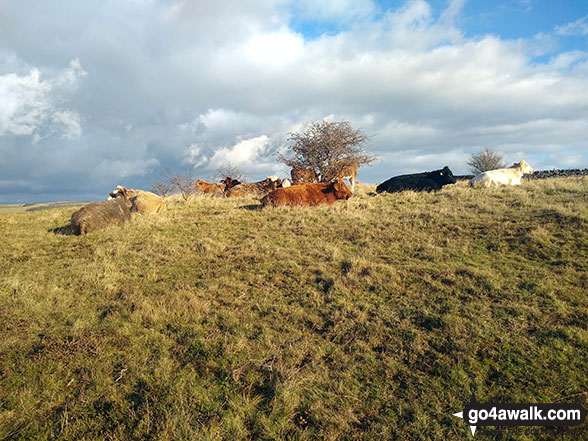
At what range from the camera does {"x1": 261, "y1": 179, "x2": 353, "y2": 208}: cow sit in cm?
1442

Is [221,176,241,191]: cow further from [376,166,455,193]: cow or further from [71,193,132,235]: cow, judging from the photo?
[376,166,455,193]: cow

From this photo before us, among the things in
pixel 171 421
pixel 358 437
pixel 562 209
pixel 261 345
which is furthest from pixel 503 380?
pixel 562 209

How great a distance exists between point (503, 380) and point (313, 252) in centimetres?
522

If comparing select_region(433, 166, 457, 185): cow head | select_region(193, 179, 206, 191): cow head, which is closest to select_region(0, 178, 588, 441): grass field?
select_region(433, 166, 457, 185): cow head

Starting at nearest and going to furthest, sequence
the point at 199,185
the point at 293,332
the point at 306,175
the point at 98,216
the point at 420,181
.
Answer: the point at 293,332 < the point at 98,216 < the point at 420,181 < the point at 306,175 < the point at 199,185

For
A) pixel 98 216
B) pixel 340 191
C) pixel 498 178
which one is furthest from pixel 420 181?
pixel 98 216

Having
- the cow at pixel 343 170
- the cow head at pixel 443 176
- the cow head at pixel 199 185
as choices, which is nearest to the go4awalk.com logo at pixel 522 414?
the cow head at pixel 443 176

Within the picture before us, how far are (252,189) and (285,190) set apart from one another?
6891 millimetres

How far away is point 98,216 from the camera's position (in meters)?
11.8

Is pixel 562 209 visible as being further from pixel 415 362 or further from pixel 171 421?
pixel 171 421

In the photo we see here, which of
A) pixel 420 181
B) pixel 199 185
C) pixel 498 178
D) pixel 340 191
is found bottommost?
pixel 498 178

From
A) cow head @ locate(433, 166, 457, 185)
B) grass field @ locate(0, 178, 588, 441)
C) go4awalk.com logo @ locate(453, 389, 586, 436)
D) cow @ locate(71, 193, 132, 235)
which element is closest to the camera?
go4awalk.com logo @ locate(453, 389, 586, 436)

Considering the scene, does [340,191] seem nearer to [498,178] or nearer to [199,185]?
[498,178]

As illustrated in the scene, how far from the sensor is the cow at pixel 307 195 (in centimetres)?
1442
